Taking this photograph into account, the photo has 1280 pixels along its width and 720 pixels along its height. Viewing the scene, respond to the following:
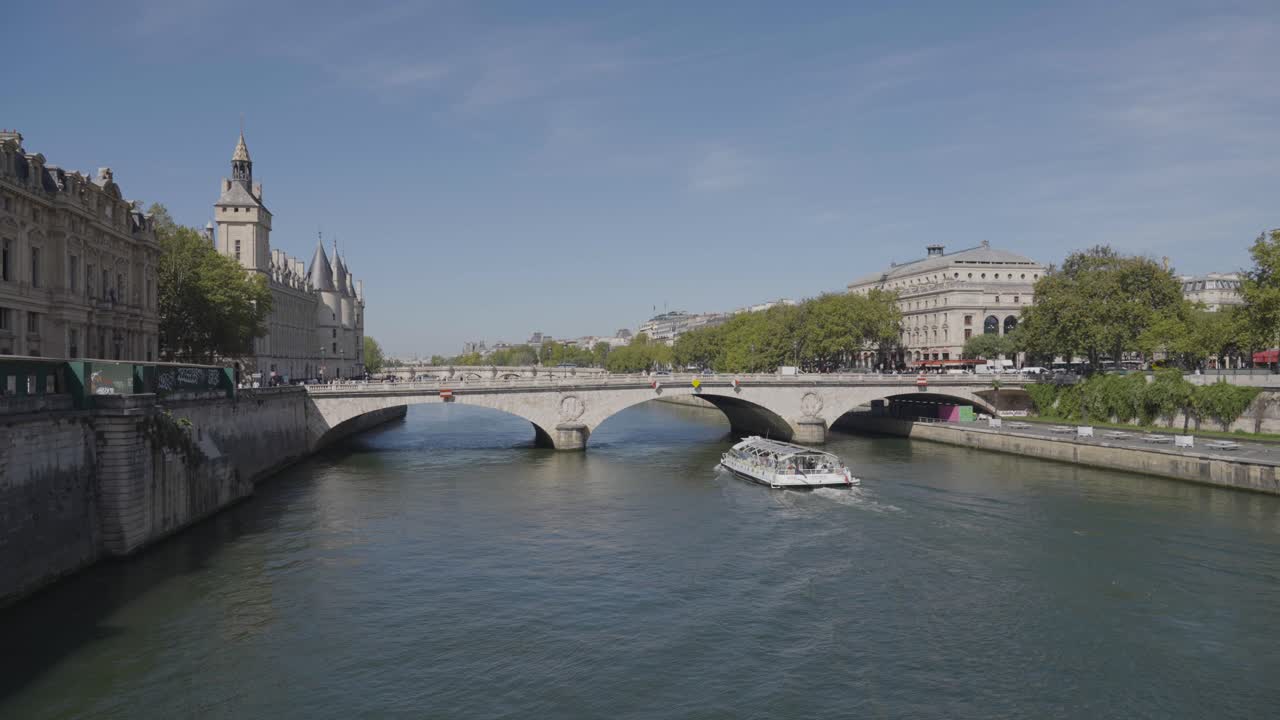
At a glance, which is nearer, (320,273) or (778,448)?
(778,448)

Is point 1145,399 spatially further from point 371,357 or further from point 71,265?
point 371,357

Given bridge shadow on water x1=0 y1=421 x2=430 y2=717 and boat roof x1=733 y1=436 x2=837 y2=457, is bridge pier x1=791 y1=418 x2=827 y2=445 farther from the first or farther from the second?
bridge shadow on water x1=0 y1=421 x2=430 y2=717

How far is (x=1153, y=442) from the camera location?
51.4 meters

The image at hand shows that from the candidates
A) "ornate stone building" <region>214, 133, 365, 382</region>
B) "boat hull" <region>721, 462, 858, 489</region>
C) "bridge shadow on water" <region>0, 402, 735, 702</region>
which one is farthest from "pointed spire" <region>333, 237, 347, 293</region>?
"boat hull" <region>721, 462, 858, 489</region>

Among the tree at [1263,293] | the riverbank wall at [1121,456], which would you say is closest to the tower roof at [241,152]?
the riverbank wall at [1121,456]

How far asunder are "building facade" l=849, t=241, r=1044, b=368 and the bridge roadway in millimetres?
44662

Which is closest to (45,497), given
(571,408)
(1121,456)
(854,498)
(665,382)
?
(854,498)

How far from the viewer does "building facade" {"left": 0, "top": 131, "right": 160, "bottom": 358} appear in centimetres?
3912

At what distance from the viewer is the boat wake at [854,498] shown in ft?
128

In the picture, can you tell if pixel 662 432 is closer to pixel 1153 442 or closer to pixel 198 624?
pixel 1153 442

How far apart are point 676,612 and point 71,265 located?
37081 millimetres

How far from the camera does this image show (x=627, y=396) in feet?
211

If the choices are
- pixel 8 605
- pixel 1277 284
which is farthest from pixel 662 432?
pixel 8 605

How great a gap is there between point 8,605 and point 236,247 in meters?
69.3
